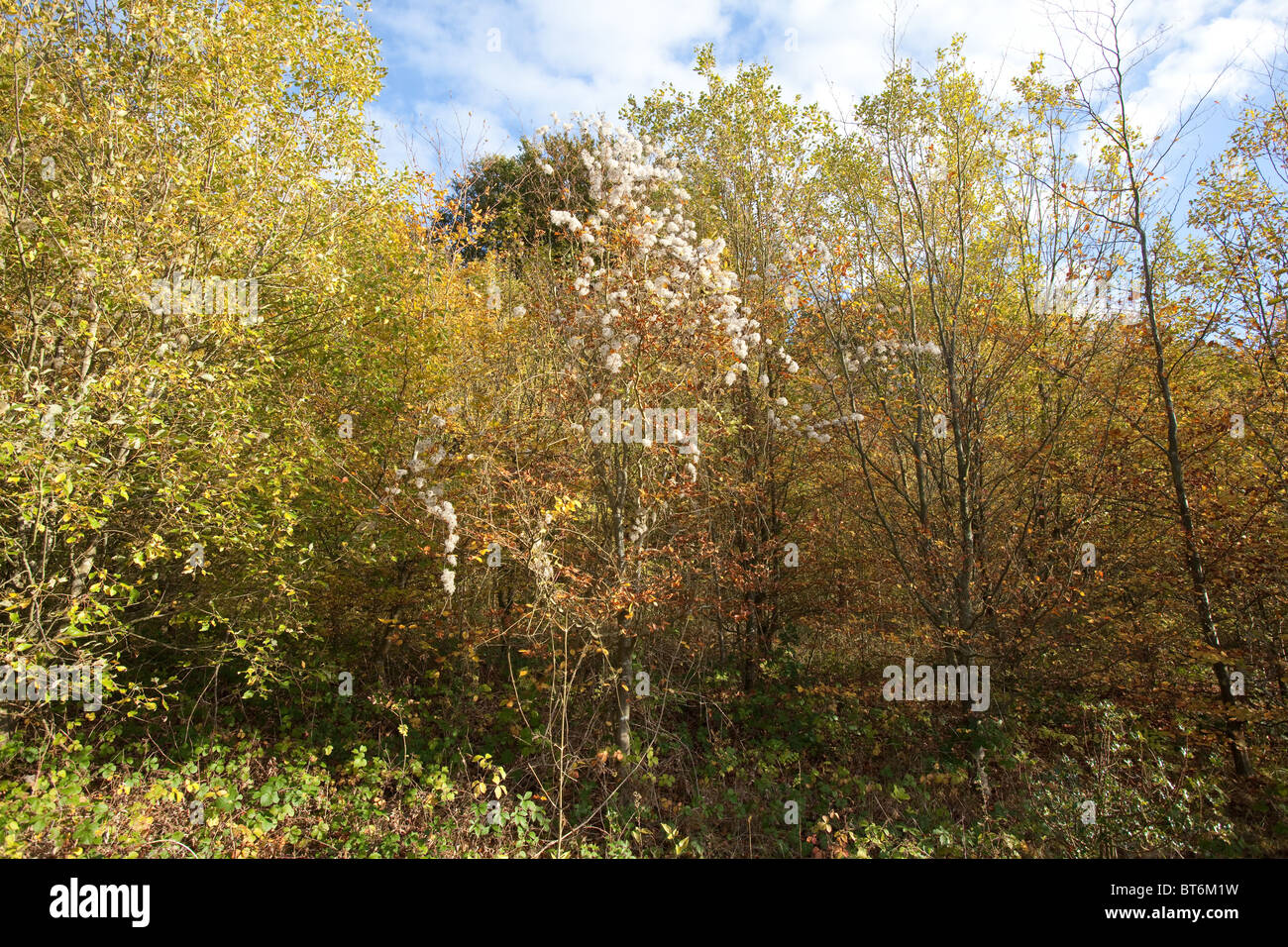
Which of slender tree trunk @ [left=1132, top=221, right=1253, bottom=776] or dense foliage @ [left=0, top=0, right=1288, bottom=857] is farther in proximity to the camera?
slender tree trunk @ [left=1132, top=221, right=1253, bottom=776]

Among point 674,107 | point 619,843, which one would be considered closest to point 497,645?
point 619,843

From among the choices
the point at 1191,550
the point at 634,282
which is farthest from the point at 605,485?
the point at 1191,550

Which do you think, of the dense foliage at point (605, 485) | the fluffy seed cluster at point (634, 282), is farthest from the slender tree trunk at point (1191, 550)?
the fluffy seed cluster at point (634, 282)

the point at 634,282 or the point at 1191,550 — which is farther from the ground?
the point at 634,282

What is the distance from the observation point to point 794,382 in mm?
8570

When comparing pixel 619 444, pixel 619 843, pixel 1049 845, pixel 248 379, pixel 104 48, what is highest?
pixel 104 48

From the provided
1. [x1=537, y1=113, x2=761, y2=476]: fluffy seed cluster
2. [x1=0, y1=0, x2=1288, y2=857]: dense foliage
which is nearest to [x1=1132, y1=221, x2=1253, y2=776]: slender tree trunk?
[x1=0, y1=0, x2=1288, y2=857]: dense foliage

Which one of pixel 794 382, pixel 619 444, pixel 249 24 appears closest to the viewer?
pixel 249 24

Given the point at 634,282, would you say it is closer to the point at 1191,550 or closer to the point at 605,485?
the point at 605,485

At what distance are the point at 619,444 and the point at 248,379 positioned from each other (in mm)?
3269

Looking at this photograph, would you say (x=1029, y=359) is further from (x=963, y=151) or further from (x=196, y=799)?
(x=196, y=799)

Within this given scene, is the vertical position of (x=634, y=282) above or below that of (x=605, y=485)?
above

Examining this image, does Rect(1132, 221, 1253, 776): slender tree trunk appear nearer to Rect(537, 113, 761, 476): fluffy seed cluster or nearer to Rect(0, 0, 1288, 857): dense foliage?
Rect(0, 0, 1288, 857): dense foliage

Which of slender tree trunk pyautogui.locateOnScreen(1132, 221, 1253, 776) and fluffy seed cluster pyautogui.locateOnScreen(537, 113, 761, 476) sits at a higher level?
fluffy seed cluster pyautogui.locateOnScreen(537, 113, 761, 476)
